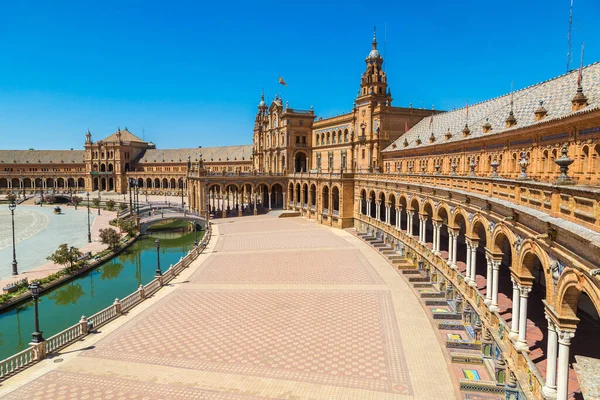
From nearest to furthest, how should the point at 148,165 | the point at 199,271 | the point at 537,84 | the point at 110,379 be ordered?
the point at 110,379
the point at 537,84
the point at 199,271
the point at 148,165

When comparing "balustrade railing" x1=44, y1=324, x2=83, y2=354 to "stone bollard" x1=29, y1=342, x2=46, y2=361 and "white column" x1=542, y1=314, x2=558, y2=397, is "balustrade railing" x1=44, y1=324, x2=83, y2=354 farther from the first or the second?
"white column" x1=542, y1=314, x2=558, y2=397

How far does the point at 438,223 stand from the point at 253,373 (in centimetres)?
1527

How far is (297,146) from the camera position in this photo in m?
72.7

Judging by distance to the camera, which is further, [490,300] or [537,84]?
[537,84]

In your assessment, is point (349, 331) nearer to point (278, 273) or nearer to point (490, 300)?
point (490, 300)

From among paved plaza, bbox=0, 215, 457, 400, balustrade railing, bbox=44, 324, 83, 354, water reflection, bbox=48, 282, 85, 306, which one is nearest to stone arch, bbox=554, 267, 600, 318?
paved plaza, bbox=0, 215, 457, 400

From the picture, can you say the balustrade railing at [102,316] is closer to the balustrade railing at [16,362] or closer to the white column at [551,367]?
the balustrade railing at [16,362]

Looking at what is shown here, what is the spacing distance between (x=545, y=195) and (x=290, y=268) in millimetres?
23110

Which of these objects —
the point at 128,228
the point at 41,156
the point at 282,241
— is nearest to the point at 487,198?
the point at 282,241

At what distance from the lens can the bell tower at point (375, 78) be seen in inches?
2116

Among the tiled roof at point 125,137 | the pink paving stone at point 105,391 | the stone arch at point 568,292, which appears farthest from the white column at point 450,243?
the tiled roof at point 125,137

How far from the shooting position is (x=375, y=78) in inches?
2106

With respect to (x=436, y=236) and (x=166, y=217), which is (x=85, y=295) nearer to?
(x=436, y=236)

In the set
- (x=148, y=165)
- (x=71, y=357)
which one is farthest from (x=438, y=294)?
(x=148, y=165)
